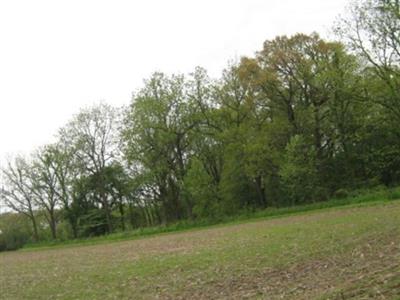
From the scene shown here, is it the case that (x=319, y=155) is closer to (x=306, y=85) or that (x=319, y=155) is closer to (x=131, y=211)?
(x=306, y=85)

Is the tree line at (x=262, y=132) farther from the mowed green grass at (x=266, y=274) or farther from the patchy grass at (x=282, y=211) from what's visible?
the mowed green grass at (x=266, y=274)

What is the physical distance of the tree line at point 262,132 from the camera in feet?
145

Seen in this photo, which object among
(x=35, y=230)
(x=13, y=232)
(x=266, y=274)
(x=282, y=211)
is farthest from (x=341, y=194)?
(x=35, y=230)

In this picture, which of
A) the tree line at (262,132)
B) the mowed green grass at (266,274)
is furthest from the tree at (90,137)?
the mowed green grass at (266,274)

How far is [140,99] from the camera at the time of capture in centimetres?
5759

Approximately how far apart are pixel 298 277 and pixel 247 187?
42.7 m

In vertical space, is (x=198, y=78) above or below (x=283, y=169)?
above

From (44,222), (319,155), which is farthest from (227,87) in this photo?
(44,222)

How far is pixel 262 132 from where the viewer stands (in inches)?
1998

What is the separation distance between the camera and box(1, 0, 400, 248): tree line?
44.2 meters

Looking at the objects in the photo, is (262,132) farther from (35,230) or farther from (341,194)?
(35,230)

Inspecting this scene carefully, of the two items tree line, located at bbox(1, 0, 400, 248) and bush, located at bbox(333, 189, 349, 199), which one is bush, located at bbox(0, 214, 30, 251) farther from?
bush, located at bbox(333, 189, 349, 199)

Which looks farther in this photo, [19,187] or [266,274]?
[19,187]

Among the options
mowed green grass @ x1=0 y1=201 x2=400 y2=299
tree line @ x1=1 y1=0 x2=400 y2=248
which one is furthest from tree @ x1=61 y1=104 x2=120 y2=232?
mowed green grass @ x1=0 y1=201 x2=400 y2=299
